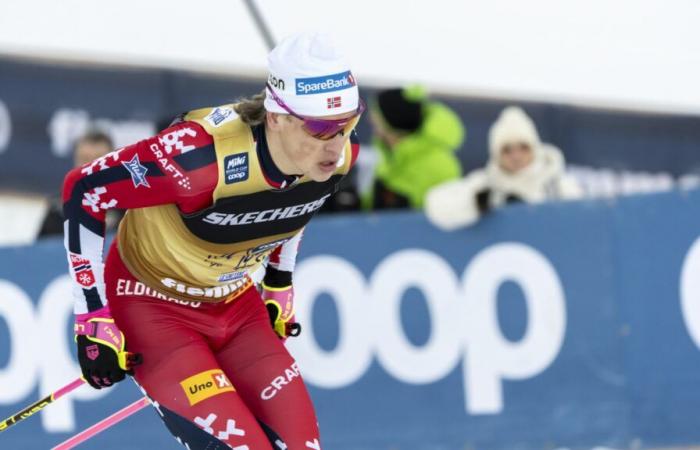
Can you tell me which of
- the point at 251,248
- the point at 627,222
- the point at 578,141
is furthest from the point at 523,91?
the point at 251,248

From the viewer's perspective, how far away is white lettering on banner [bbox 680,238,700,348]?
22.5ft

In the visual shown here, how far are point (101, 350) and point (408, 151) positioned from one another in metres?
3.21

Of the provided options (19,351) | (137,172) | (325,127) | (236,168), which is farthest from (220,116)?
(19,351)

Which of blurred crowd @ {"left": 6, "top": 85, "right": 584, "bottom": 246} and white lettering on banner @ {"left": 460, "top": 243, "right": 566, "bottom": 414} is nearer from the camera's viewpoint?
white lettering on banner @ {"left": 460, "top": 243, "right": 566, "bottom": 414}

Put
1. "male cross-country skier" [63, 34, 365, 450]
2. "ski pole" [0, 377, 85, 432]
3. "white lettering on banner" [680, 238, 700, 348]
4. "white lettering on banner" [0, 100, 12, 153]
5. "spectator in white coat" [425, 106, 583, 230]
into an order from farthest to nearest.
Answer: "white lettering on banner" [0, 100, 12, 153]
"spectator in white coat" [425, 106, 583, 230]
"white lettering on banner" [680, 238, 700, 348]
"ski pole" [0, 377, 85, 432]
"male cross-country skier" [63, 34, 365, 450]

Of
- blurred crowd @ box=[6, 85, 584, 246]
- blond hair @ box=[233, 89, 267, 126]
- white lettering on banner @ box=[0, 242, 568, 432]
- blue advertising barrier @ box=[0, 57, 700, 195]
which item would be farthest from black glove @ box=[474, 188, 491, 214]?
blond hair @ box=[233, 89, 267, 126]

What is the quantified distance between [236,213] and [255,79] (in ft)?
14.1

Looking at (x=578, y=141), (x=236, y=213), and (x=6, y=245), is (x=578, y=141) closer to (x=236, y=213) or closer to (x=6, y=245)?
(x=6, y=245)

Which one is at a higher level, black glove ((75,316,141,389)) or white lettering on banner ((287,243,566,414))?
black glove ((75,316,141,389))

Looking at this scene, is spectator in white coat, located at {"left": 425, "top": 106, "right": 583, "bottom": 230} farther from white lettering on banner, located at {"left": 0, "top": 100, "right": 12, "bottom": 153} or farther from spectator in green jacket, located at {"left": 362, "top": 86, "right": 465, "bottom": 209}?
white lettering on banner, located at {"left": 0, "top": 100, "right": 12, "bottom": 153}

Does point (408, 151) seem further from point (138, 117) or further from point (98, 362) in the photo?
point (98, 362)

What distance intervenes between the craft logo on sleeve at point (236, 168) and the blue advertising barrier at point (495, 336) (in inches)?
109

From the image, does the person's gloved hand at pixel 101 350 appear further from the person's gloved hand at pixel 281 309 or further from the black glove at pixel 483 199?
the black glove at pixel 483 199

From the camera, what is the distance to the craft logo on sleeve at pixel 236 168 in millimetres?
4660
